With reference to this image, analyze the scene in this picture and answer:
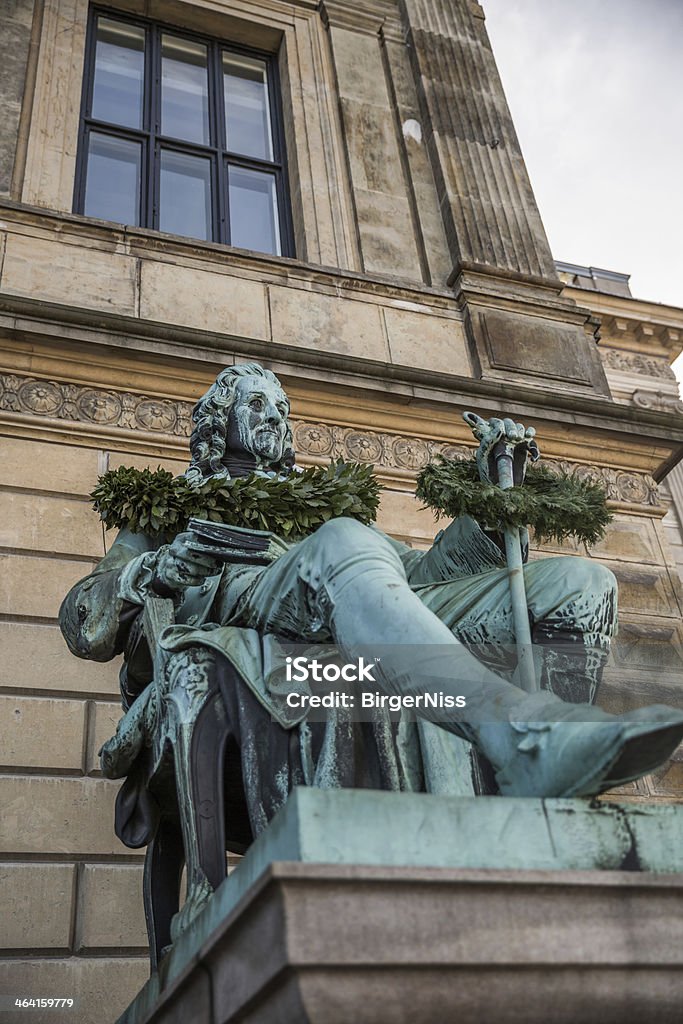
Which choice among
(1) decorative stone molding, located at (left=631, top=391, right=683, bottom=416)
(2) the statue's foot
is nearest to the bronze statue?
(2) the statue's foot

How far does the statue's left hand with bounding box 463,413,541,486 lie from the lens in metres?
3.33

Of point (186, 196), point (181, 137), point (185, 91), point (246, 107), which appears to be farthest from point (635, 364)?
point (186, 196)

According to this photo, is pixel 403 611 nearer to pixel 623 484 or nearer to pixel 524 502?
pixel 524 502

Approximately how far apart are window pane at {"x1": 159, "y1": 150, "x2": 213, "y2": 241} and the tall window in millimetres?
12

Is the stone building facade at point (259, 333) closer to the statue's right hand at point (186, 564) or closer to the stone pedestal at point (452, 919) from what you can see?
the statue's right hand at point (186, 564)

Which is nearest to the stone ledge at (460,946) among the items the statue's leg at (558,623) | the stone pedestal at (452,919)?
the stone pedestal at (452,919)

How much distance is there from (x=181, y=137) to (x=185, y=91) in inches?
29.3

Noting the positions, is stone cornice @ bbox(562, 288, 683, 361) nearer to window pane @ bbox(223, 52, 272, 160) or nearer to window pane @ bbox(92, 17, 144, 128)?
window pane @ bbox(223, 52, 272, 160)

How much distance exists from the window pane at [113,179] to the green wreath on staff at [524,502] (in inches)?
254

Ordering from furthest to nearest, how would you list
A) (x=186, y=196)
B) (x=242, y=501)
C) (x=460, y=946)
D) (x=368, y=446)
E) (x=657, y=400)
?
1. (x=657, y=400)
2. (x=186, y=196)
3. (x=368, y=446)
4. (x=242, y=501)
5. (x=460, y=946)

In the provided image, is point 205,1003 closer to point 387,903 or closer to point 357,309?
point 387,903

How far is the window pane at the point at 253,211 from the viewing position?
30.7ft

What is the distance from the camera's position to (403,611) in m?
2.41

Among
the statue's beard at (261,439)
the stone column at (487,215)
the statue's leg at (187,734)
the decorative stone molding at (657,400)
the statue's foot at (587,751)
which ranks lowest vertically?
the statue's foot at (587,751)
